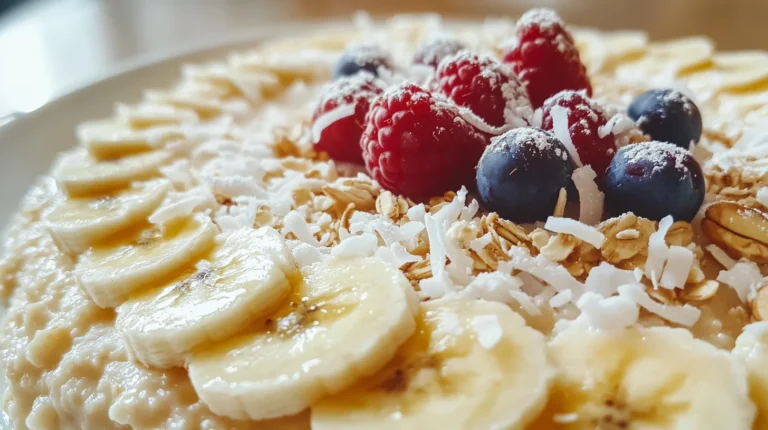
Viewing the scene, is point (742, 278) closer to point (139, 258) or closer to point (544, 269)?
point (544, 269)

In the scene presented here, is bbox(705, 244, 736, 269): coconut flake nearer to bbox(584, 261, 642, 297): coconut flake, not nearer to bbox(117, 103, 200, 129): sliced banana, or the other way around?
bbox(584, 261, 642, 297): coconut flake

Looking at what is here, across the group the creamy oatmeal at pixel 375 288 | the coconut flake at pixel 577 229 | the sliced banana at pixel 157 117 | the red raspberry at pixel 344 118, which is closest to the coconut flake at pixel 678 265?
the creamy oatmeal at pixel 375 288

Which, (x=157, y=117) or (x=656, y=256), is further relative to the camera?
(x=157, y=117)

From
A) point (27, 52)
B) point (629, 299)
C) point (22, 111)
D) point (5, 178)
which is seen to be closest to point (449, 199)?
point (629, 299)

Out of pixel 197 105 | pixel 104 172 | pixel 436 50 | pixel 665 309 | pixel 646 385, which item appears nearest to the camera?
pixel 646 385

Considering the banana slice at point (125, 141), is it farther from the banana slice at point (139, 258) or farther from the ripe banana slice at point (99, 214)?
the banana slice at point (139, 258)

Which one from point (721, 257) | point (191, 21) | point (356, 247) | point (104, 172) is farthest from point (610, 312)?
point (191, 21)
